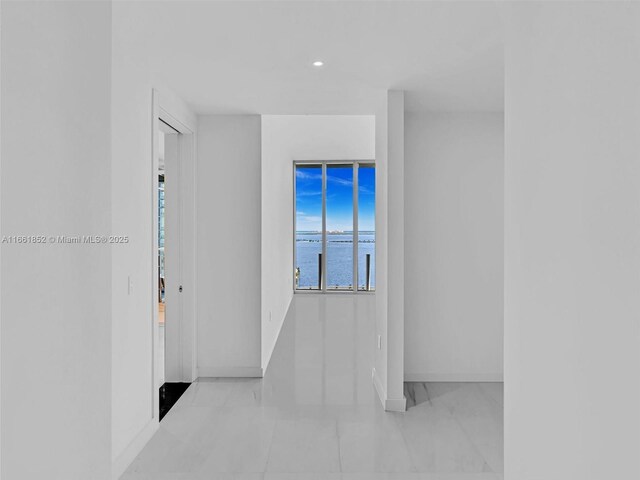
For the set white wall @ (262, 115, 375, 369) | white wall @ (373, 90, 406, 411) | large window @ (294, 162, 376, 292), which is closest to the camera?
white wall @ (373, 90, 406, 411)

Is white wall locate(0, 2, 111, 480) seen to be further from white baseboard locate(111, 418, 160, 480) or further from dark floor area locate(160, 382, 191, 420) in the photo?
dark floor area locate(160, 382, 191, 420)

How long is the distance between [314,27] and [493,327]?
3173 millimetres

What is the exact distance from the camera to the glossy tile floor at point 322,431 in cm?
271

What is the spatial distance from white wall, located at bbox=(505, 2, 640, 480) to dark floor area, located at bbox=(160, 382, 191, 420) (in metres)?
3.15

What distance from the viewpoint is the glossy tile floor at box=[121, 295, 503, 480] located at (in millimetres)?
2715

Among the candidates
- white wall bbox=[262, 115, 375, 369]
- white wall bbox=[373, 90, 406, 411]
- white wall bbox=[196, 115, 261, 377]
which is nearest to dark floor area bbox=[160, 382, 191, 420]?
white wall bbox=[196, 115, 261, 377]

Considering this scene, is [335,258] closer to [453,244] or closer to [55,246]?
[453,244]

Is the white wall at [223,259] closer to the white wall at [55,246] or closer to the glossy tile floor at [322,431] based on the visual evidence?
the glossy tile floor at [322,431]

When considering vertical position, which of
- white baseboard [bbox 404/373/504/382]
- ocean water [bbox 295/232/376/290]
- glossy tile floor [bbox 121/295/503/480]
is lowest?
glossy tile floor [bbox 121/295/503/480]

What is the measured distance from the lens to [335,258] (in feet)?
29.5

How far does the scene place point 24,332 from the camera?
81 cm

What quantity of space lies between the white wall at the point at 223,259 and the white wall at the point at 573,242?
3517 millimetres

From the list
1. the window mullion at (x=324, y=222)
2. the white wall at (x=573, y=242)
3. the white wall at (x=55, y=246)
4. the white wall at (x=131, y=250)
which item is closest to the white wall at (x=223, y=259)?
the white wall at (x=131, y=250)

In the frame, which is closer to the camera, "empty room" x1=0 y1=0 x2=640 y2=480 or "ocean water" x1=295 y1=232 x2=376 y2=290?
"empty room" x1=0 y1=0 x2=640 y2=480
